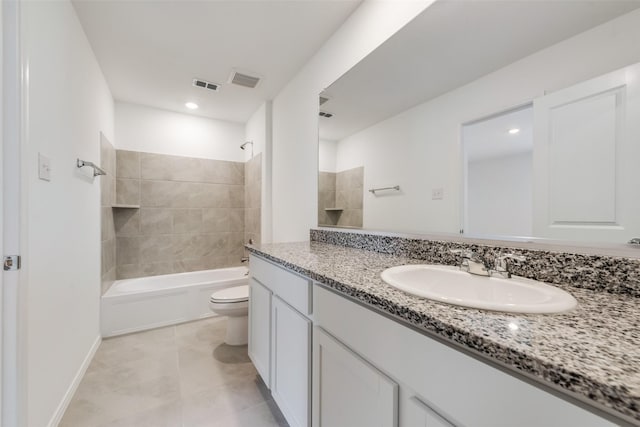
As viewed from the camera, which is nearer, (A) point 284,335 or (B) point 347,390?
(B) point 347,390

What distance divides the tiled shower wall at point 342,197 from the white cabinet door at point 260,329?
71 centimetres

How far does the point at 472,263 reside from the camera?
93cm

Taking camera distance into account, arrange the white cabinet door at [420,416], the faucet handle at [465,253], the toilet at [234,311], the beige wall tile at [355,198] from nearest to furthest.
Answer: the white cabinet door at [420,416] → the faucet handle at [465,253] → the beige wall tile at [355,198] → the toilet at [234,311]

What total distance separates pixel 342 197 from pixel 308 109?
87 centimetres

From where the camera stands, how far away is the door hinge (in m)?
1.03

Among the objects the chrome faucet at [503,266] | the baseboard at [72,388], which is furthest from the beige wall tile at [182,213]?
the chrome faucet at [503,266]

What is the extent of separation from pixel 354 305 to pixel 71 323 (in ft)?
6.23

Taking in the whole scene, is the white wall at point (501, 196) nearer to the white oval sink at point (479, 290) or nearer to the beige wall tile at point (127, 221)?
the white oval sink at point (479, 290)

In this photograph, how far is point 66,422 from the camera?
1415mm

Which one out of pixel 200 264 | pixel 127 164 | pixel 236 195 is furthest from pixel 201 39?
pixel 200 264

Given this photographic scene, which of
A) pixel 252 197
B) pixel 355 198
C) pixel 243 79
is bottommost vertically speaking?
pixel 355 198

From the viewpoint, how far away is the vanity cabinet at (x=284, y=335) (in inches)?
43.6

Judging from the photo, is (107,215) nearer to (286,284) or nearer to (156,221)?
(156,221)

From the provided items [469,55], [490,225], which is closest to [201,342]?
[490,225]
